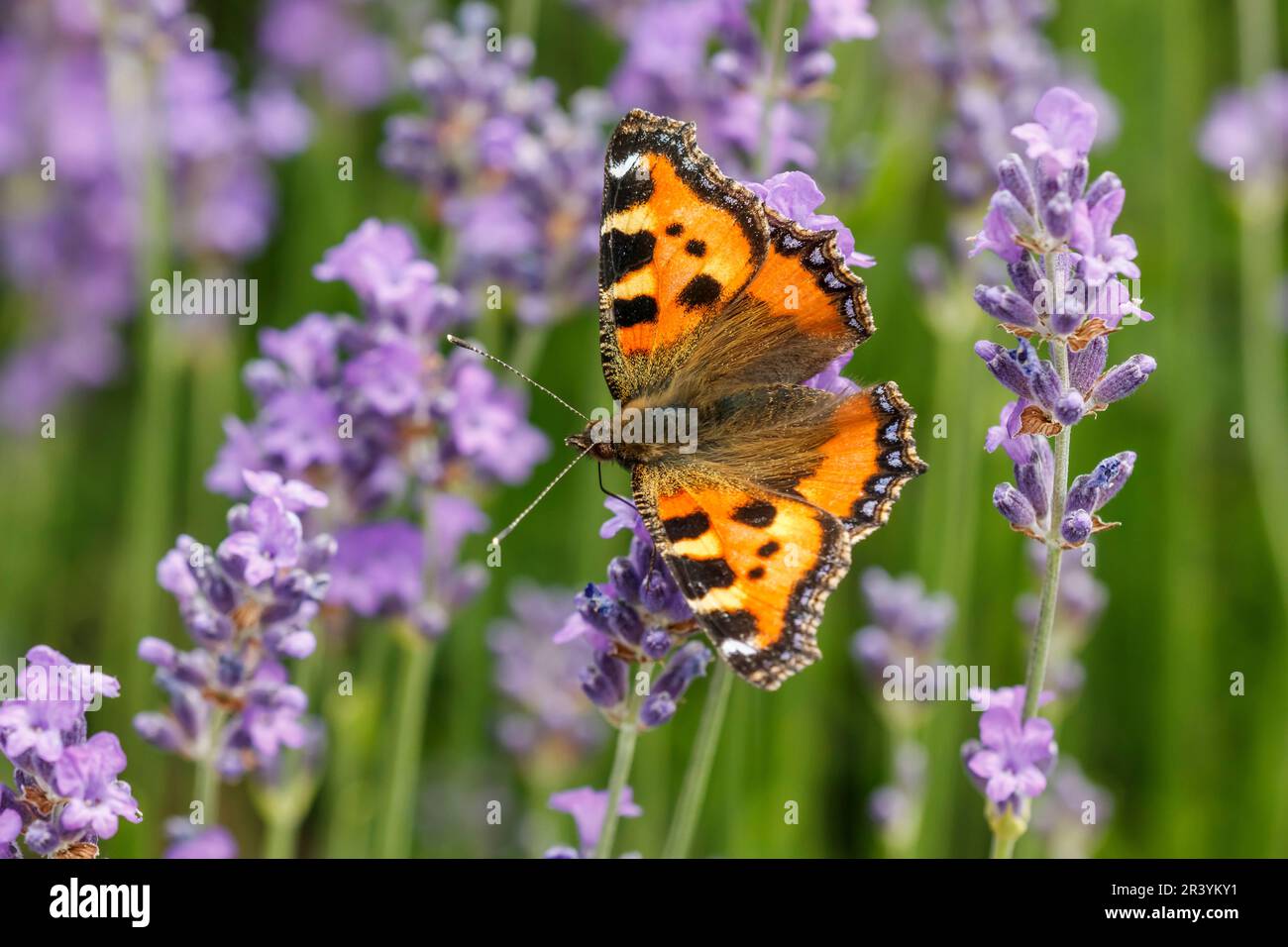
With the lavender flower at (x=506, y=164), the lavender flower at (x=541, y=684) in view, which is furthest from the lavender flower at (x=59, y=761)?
the lavender flower at (x=541, y=684)

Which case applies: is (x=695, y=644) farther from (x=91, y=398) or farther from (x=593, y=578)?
(x=91, y=398)

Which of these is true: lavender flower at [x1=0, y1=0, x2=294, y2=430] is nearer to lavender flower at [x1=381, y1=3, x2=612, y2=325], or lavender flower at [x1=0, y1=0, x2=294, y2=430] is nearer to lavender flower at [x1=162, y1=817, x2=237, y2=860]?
lavender flower at [x1=381, y1=3, x2=612, y2=325]

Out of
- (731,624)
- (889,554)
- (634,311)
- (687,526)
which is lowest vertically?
(731,624)

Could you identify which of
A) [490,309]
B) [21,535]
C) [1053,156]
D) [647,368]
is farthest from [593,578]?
[1053,156]

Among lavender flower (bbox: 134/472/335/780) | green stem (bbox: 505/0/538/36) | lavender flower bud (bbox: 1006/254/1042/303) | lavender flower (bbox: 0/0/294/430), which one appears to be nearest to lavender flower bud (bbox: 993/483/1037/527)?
lavender flower bud (bbox: 1006/254/1042/303)

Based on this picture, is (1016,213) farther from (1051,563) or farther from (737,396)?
(737,396)

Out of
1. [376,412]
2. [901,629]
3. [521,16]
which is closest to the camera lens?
[376,412]

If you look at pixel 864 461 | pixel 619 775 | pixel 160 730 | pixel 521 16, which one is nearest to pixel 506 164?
pixel 521 16
